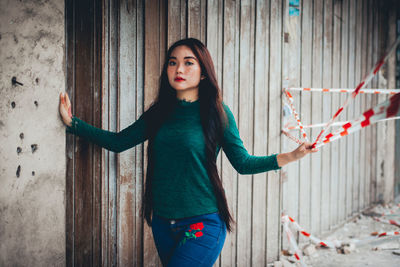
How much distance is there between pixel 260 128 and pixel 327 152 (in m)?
1.55

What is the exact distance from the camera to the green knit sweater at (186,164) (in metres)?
1.71

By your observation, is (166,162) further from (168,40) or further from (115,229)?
(168,40)

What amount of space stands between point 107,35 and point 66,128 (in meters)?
0.71

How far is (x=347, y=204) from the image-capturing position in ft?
15.5

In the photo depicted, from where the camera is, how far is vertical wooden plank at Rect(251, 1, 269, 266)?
3.12 meters

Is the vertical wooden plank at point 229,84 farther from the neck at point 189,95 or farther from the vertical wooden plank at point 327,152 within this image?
the vertical wooden plank at point 327,152

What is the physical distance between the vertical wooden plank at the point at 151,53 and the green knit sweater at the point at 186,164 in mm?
683

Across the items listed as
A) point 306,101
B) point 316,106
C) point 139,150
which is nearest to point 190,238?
point 139,150

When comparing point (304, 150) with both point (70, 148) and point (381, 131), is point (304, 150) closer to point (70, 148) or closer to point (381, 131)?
point (70, 148)

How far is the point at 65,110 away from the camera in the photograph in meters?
2.01

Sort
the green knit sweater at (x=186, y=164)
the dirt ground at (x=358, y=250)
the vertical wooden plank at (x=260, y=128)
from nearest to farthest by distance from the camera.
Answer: the green knit sweater at (x=186, y=164) < the vertical wooden plank at (x=260, y=128) < the dirt ground at (x=358, y=250)

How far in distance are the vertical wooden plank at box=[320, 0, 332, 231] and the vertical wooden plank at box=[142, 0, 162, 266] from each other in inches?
93.8

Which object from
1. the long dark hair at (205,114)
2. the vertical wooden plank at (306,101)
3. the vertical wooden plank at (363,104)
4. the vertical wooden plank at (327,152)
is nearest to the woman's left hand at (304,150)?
the long dark hair at (205,114)

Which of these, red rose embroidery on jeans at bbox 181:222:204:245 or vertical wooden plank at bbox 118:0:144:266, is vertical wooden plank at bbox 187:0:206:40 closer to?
vertical wooden plank at bbox 118:0:144:266
